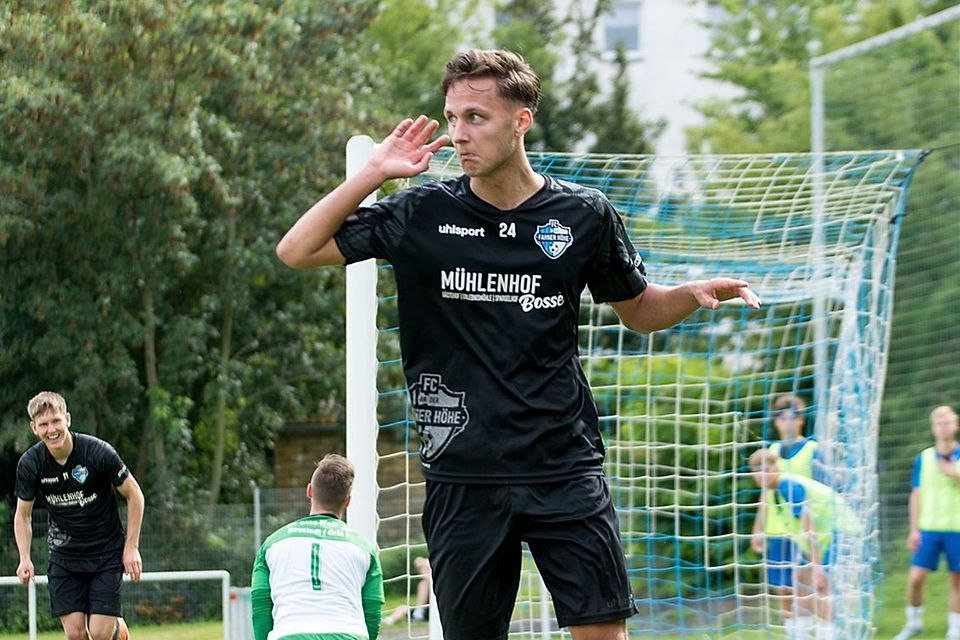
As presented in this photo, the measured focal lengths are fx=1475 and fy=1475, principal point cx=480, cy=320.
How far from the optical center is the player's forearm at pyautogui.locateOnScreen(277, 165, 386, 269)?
12.1 ft

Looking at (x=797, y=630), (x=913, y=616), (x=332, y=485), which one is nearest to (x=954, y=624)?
(x=913, y=616)

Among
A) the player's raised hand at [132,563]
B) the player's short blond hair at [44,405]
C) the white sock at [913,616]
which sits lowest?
the white sock at [913,616]

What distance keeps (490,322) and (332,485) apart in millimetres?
2002

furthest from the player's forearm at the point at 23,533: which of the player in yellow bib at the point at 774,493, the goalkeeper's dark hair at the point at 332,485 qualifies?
the player in yellow bib at the point at 774,493

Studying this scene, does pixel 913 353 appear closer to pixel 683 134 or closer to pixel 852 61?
pixel 852 61

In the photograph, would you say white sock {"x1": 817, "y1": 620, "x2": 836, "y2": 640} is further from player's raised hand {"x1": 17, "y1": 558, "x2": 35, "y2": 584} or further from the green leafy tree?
the green leafy tree

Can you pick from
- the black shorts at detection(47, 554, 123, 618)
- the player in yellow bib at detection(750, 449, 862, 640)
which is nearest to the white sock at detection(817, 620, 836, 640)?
the player in yellow bib at detection(750, 449, 862, 640)

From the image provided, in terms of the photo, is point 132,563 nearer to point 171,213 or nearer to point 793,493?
point 793,493

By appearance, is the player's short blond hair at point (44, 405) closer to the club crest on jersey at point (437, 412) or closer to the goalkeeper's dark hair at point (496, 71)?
the club crest on jersey at point (437, 412)

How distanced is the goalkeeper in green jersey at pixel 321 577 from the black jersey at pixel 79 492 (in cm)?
354

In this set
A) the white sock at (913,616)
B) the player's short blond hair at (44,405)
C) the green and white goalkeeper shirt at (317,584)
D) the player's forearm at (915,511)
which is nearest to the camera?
the green and white goalkeeper shirt at (317,584)

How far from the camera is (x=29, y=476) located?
8891mm

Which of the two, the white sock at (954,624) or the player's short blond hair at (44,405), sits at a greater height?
the player's short blond hair at (44,405)

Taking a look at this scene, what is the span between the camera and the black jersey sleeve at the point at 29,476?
8875mm
